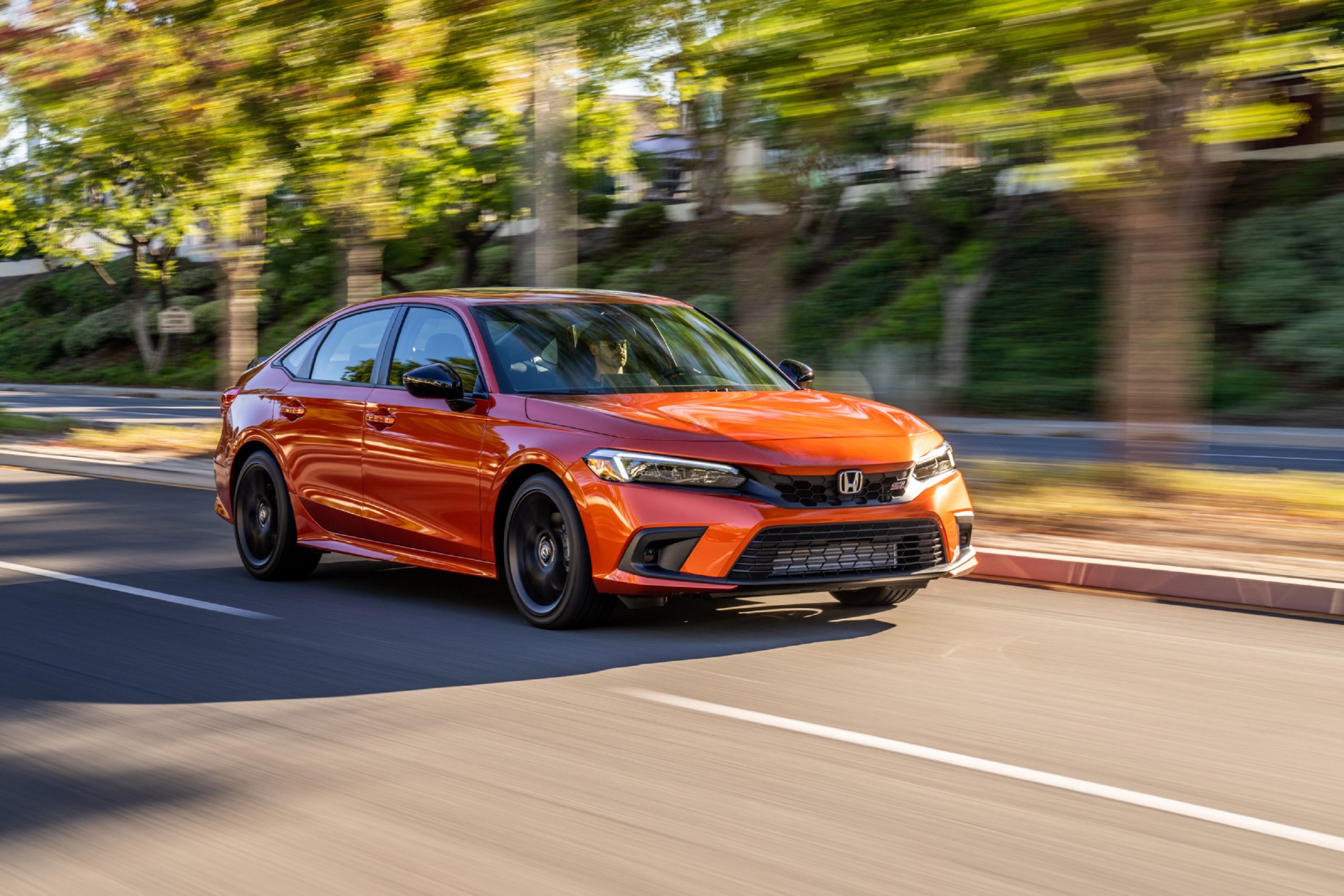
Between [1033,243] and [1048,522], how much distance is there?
23142 mm

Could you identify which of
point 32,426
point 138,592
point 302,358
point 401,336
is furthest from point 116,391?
point 401,336

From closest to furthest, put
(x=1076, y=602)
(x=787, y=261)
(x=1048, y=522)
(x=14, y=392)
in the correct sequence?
(x=1076, y=602) → (x=1048, y=522) → (x=787, y=261) → (x=14, y=392)

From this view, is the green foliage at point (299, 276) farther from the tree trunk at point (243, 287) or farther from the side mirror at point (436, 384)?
the side mirror at point (436, 384)

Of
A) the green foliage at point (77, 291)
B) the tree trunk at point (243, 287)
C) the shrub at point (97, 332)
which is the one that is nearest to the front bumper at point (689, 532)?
the tree trunk at point (243, 287)

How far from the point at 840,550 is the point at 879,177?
94.8 feet

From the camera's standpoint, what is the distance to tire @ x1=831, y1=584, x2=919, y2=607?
7.89 meters

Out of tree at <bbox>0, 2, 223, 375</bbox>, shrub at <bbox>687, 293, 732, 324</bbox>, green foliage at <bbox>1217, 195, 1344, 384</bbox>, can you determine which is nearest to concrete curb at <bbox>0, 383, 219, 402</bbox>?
shrub at <bbox>687, 293, 732, 324</bbox>

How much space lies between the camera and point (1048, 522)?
34.8 feet

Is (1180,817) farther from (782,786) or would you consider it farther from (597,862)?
(597,862)

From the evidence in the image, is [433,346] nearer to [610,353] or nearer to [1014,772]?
[610,353]

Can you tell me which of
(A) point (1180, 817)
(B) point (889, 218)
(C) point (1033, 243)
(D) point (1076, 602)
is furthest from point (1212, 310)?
(A) point (1180, 817)

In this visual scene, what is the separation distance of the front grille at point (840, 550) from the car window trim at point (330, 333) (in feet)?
9.17

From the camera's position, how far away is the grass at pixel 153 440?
63.2 feet

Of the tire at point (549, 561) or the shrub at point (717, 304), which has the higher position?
the shrub at point (717, 304)
